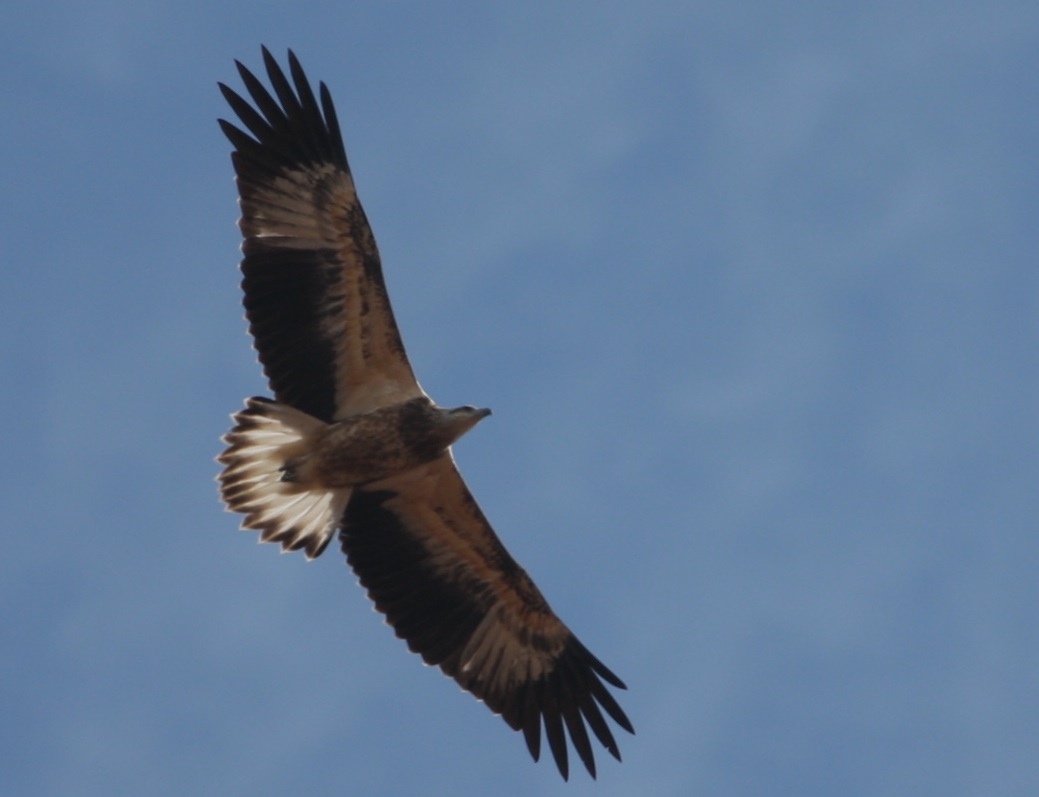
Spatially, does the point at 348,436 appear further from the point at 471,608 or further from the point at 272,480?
the point at 471,608

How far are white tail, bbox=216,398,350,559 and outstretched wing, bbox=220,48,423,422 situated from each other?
0.58ft

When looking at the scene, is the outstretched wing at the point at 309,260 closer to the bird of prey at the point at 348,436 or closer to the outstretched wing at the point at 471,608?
the bird of prey at the point at 348,436

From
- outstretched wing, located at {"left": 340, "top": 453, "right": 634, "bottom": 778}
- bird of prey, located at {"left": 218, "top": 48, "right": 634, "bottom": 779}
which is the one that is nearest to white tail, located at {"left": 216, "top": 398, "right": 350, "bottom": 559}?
bird of prey, located at {"left": 218, "top": 48, "right": 634, "bottom": 779}

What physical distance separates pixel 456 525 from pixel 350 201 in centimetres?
252

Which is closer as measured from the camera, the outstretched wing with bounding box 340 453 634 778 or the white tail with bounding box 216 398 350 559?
the white tail with bounding box 216 398 350 559

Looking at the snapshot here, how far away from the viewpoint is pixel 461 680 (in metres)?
13.1

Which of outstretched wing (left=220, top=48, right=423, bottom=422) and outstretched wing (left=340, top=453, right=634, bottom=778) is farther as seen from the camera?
outstretched wing (left=340, top=453, right=634, bottom=778)

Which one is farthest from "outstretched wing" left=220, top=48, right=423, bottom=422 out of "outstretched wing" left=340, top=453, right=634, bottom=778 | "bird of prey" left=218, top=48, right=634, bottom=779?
"outstretched wing" left=340, top=453, right=634, bottom=778

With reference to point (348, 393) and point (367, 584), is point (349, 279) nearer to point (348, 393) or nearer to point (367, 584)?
point (348, 393)

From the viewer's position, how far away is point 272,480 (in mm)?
12594

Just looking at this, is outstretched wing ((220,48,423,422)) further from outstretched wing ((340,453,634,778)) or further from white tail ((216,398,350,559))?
outstretched wing ((340,453,634,778))

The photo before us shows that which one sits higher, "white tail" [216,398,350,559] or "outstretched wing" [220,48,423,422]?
"outstretched wing" [220,48,423,422]

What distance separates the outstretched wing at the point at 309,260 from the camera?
1252 centimetres

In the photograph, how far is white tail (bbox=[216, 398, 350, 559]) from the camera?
41.0ft
